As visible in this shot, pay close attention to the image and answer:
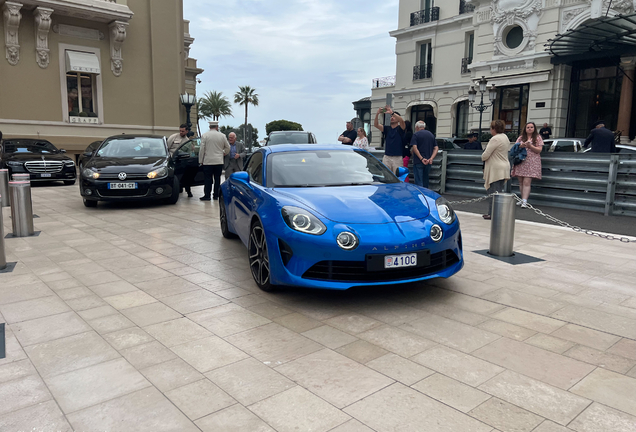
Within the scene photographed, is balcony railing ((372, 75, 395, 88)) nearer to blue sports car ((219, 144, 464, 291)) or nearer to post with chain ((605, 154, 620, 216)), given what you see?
post with chain ((605, 154, 620, 216))

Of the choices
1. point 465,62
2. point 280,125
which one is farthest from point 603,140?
point 280,125

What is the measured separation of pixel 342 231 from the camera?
3.99 m

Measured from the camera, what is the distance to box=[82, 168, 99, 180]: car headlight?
976 cm

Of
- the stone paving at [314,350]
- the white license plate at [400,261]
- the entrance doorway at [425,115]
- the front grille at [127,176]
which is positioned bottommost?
the stone paving at [314,350]

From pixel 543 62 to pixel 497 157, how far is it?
17259 mm

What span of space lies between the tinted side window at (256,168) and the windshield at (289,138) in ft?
27.0

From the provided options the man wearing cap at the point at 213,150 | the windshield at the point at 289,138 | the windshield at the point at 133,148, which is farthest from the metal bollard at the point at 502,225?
the windshield at the point at 289,138

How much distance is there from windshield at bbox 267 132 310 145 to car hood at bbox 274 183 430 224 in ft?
31.9

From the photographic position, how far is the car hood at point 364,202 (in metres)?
4.18

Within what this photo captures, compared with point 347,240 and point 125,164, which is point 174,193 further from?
point 347,240

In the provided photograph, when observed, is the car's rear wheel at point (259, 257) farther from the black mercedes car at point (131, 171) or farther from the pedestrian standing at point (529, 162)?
the pedestrian standing at point (529, 162)

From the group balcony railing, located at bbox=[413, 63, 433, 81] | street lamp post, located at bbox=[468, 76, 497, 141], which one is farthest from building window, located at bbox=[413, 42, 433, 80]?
street lamp post, located at bbox=[468, 76, 497, 141]

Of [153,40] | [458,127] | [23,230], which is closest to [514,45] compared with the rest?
[458,127]

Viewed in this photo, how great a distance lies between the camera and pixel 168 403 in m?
2.66
